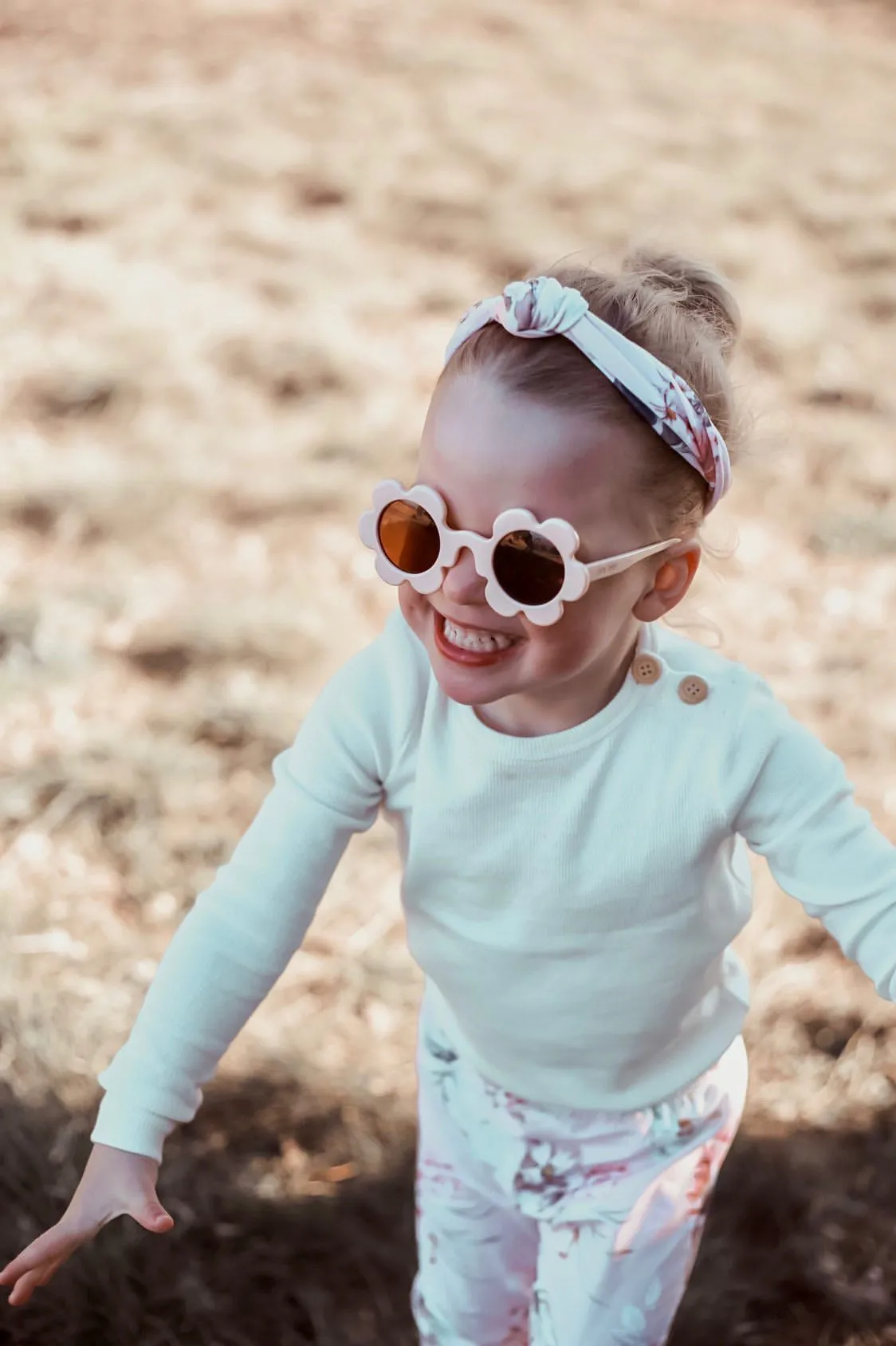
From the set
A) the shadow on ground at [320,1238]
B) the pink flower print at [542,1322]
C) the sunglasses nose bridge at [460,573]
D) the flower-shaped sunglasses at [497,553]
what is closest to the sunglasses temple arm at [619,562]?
the flower-shaped sunglasses at [497,553]

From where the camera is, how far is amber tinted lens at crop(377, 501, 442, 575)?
143 cm

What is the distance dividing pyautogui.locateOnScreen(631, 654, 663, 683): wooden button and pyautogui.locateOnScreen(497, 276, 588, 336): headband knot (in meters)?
0.36

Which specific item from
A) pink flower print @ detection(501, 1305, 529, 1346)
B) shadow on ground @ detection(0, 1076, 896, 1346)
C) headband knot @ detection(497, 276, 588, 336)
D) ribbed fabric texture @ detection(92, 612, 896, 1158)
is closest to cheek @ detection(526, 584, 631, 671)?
ribbed fabric texture @ detection(92, 612, 896, 1158)

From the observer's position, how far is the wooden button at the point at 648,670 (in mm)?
1587

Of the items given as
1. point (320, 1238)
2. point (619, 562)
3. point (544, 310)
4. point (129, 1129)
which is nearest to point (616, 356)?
point (544, 310)

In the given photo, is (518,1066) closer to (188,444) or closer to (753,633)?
(753,633)

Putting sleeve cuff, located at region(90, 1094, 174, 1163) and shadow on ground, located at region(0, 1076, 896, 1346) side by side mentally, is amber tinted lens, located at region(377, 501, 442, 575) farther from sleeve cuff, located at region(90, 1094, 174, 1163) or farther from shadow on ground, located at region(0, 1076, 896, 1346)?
shadow on ground, located at region(0, 1076, 896, 1346)

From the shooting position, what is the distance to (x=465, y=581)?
1.42 m

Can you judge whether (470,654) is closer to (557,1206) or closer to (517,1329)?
(557,1206)

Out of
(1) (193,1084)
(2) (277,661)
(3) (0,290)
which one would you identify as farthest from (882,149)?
(1) (193,1084)

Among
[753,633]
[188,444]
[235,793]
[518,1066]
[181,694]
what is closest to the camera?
[518,1066]

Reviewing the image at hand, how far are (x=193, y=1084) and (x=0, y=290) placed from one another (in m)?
3.65

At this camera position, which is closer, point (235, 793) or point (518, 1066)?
point (518, 1066)

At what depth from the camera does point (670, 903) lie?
5.21 feet
